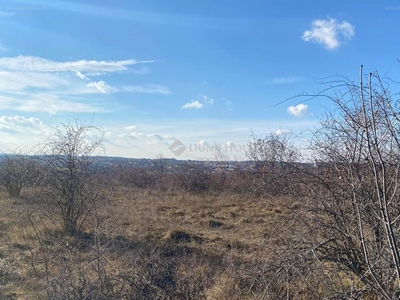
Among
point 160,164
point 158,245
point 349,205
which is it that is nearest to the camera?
point 349,205

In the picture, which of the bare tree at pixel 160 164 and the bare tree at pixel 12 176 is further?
the bare tree at pixel 160 164

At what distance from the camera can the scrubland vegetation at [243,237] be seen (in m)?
2.51

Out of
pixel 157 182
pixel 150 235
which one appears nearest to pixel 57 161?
pixel 150 235

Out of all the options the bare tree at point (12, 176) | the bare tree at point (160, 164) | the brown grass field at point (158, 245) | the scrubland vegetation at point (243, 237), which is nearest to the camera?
the scrubland vegetation at point (243, 237)

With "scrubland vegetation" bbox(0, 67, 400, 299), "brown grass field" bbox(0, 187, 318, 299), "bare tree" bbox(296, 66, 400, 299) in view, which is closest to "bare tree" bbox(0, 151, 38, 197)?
"brown grass field" bbox(0, 187, 318, 299)

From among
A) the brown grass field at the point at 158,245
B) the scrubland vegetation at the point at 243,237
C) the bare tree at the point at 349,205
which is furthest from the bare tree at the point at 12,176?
the bare tree at the point at 349,205

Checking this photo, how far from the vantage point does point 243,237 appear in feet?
21.2

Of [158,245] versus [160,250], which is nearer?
[160,250]

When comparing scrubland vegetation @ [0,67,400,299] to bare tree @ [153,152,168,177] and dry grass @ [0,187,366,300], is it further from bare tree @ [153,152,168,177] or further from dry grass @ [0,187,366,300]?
bare tree @ [153,152,168,177]

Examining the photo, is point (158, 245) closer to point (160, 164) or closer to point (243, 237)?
point (243, 237)

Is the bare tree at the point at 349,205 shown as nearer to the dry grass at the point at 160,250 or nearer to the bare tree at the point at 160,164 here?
the dry grass at the point at 160,250

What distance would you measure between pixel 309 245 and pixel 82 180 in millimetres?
4754

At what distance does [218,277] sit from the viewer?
3.86 m

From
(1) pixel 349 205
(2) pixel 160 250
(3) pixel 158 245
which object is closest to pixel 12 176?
(3) pixel 158 245
